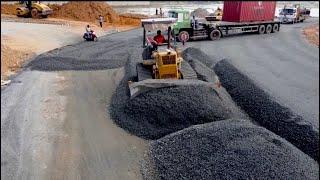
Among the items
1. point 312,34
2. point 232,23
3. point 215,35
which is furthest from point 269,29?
point 215,35

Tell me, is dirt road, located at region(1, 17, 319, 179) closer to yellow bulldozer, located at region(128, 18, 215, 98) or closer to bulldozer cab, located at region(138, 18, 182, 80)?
yellow bulldozer, located at region(128, 18, 215, 98)

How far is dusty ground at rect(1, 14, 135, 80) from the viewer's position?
18781 mm

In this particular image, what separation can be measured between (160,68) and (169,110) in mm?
2194

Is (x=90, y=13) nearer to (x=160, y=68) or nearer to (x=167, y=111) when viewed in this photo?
(x=160, y=68)

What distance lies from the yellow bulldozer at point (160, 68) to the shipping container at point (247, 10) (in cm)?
1352

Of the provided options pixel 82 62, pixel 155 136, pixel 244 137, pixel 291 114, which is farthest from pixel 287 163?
pixel 82 62

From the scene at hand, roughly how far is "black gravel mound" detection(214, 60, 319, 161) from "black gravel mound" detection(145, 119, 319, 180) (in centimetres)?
89

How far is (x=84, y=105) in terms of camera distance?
12.6m

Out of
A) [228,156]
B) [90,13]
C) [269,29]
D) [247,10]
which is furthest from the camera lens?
[90,13]

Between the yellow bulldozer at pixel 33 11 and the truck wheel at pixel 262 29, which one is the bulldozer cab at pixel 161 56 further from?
the yellow bulldozer at pixel 33 11

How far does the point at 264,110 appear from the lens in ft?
36.8

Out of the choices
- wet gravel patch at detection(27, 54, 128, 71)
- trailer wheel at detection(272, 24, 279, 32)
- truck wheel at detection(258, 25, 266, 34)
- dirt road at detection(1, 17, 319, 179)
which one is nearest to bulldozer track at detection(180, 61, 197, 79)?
dirt road at detection(1, 17, 319, 179)

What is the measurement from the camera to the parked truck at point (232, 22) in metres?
24.3

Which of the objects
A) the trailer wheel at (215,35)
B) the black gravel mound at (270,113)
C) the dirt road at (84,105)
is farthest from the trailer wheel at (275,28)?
the black gravel mound at (270,113)
